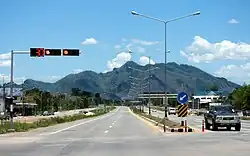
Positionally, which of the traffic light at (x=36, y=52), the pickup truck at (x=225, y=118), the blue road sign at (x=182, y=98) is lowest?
the pickup truck at (x=225, y=118)

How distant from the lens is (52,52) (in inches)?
1658

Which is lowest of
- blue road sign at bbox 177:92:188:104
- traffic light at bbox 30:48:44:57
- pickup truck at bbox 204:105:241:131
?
pickup truck at bbox 204:105:241:131

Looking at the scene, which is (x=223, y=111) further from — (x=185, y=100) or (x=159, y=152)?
(x=159, y=152)

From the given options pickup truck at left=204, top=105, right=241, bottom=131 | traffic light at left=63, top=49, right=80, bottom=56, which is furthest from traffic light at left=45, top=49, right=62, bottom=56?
pickup truck at left=204, top=105, right=241, bottom=131

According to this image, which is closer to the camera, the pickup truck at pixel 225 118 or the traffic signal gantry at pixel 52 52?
the pickup truck at pixel 225 118

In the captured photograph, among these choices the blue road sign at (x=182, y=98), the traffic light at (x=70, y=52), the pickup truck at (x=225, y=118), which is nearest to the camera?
the blue road sign at (x=182, y=98)

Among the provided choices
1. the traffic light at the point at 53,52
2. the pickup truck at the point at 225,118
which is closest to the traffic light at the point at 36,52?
the traffic light at the point at 53,52

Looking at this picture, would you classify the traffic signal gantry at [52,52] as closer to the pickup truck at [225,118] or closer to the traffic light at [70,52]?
the traffic light at [70,52]

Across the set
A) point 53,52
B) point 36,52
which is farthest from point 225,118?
point 36,52

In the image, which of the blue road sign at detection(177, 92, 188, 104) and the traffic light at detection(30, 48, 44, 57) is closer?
the blue road sign at detection(177, 92, 188, 104)

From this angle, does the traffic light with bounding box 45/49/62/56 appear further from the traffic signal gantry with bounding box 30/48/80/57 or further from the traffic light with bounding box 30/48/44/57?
the traffic light with bounding box 30/48/44/57

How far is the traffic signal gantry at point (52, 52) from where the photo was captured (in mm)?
41656

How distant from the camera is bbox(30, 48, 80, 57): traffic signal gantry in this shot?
41.7 metres

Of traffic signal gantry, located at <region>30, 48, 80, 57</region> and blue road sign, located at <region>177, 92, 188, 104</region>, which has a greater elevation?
traffic signal gantry, located at <region>30, 48, 80, 57</region>
